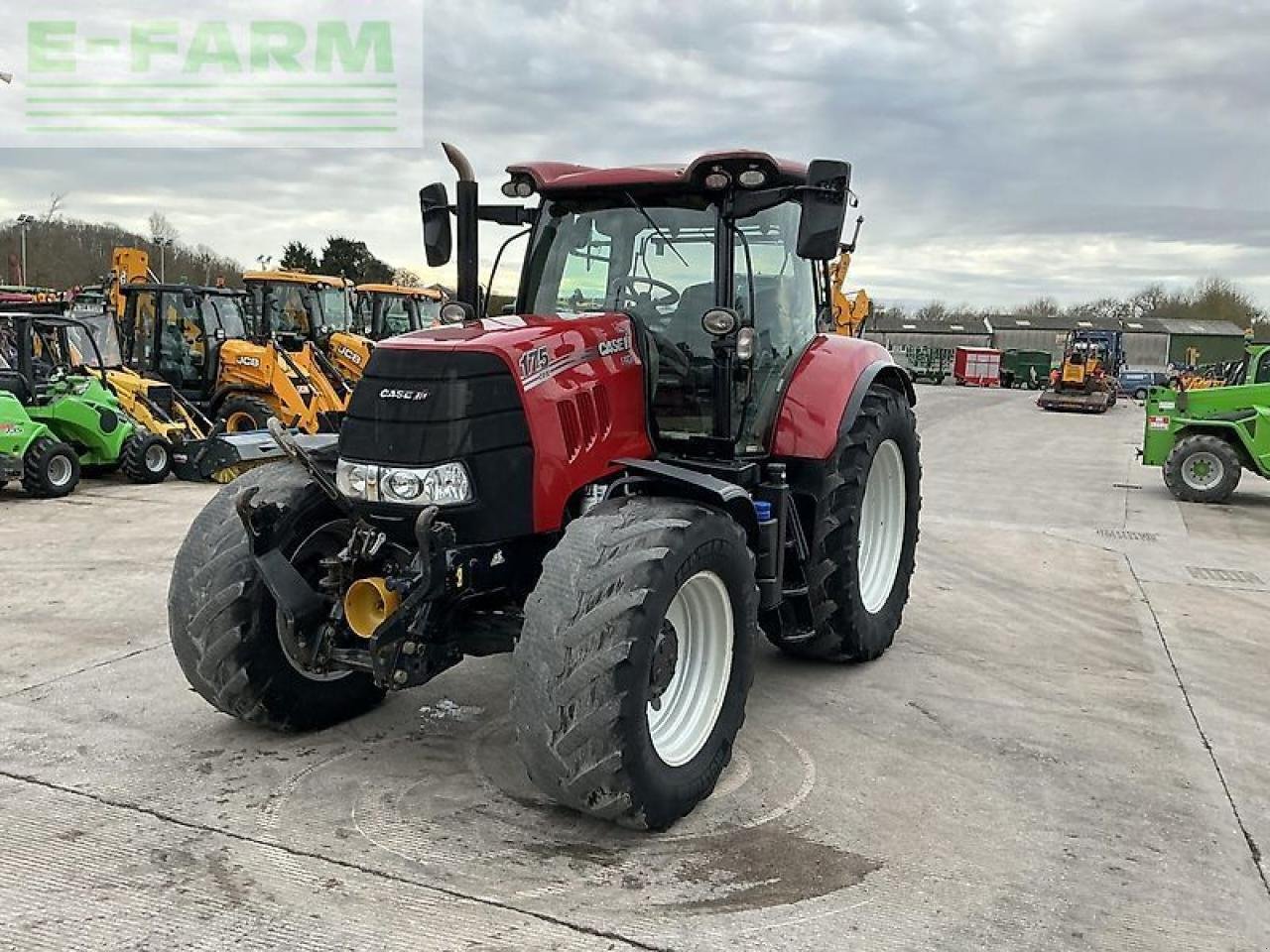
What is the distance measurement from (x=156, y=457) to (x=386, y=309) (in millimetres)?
7530

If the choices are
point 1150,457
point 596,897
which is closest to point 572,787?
point 596,897

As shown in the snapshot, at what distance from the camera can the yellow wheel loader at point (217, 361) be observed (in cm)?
1366

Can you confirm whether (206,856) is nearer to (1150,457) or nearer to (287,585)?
(287,585)

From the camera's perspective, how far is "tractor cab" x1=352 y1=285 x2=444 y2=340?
18.2m

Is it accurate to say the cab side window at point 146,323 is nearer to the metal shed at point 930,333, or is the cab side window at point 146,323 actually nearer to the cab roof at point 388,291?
the cab roof at point 388,291

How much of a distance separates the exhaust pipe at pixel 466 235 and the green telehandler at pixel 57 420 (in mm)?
7757

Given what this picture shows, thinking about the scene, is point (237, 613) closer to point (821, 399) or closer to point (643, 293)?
point (643, 293)

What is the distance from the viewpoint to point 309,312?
1677 cm

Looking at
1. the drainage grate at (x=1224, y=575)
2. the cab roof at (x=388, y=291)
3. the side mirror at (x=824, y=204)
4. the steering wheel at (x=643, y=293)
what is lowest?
the drainage grate at (x=1224, y=575)

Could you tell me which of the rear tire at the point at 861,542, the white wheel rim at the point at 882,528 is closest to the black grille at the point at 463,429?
the rear tire at the point at 861,542

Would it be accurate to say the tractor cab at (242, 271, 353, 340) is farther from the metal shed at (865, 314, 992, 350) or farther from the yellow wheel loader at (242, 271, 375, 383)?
the metal shed at (865, 314, 992, 350)

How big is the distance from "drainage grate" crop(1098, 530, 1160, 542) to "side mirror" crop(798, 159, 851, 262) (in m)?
7.07

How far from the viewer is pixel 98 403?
1166cm

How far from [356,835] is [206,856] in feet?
1.50
